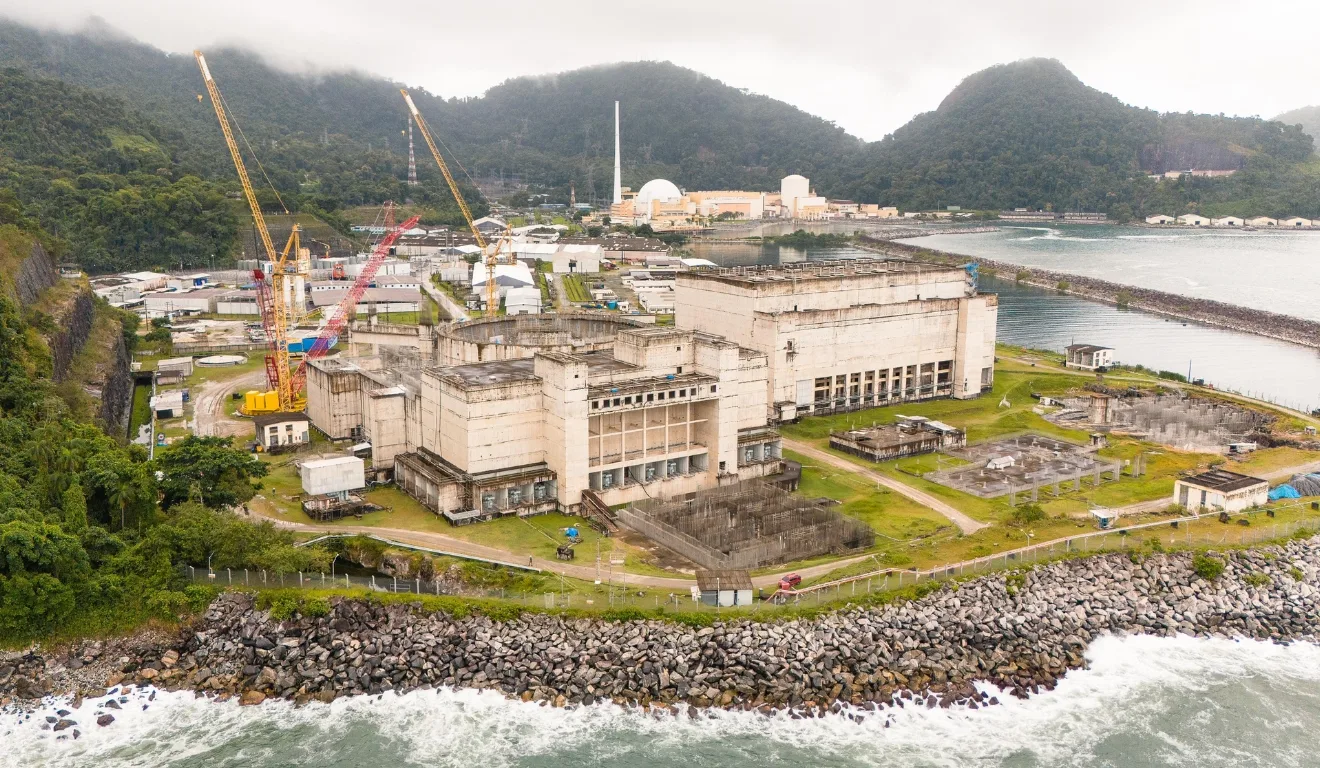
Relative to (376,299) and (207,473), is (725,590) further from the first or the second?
(376,299)

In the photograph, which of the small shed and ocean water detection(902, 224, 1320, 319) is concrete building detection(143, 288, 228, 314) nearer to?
the small shed

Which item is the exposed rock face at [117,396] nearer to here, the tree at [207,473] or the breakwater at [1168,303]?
the tree at [207,473]

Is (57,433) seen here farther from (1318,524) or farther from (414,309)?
(414,309)

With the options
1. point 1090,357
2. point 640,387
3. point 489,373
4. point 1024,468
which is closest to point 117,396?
point 489,373

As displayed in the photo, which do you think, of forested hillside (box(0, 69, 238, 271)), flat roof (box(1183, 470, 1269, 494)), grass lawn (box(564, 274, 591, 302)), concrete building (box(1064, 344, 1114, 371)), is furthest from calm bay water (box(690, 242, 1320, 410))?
forested hillside (box(0, 69, 238, 271))

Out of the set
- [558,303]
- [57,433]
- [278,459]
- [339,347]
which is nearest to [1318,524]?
[278,459]

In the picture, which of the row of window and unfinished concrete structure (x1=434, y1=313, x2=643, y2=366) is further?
unfinished concrete structure (x1=434, y1=313, x2=643, y2=366)

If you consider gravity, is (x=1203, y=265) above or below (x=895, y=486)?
above
